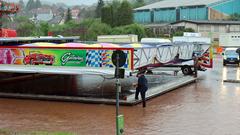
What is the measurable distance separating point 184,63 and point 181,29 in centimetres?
6352

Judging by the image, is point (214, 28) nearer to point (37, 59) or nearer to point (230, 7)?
point (230, 7)

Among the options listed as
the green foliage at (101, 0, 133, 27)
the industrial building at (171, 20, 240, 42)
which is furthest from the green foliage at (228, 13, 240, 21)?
the green foliage at (101, 0, 133, 27)

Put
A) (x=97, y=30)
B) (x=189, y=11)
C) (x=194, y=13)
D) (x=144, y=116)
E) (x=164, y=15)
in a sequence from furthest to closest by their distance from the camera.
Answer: (x=164, y=15), (x=189, y=11), (x=194, y=13), (x=97, y=30), (x=144, y=116)

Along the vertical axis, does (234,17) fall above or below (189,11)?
below

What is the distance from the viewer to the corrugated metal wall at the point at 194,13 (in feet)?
401

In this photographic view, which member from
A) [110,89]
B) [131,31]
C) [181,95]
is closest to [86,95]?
[110,89]

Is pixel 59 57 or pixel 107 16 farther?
pixel 107 16

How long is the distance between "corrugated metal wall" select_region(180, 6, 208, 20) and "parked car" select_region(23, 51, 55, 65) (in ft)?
337

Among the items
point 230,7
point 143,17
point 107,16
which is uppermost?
point 230,7

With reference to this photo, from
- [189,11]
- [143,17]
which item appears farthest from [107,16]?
[143,17]

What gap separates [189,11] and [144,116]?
113m

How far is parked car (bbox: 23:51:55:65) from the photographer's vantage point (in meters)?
21.8

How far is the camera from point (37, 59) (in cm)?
2192

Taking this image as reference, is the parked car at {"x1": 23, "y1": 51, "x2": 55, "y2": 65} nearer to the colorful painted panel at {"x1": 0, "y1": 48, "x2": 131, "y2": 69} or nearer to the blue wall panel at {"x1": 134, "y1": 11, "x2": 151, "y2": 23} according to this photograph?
the colorful painted panel at {"x1": 0, "y1": 48, "x2": 131, "y2": 69}
